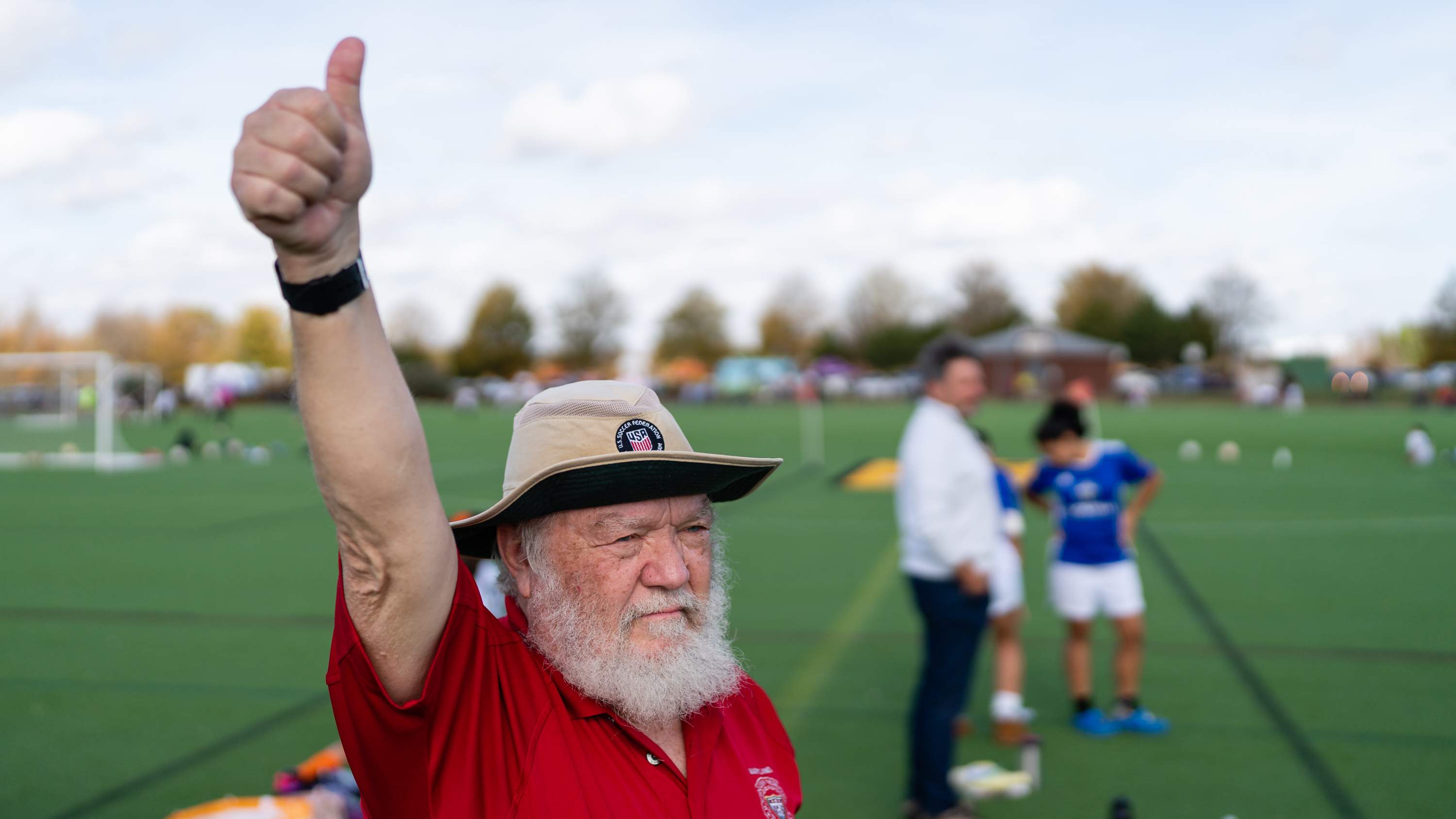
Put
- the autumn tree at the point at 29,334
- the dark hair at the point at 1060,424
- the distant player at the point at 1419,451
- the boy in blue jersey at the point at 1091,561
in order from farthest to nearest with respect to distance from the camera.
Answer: the autumn tree at the point at 29,334 → the distant player at the point at 1419,451 → the dark hair at the point at 1060,424 → the boy in blue jersey at the point at 1091,561

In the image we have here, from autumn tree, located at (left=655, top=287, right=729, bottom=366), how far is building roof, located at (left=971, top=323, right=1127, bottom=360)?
24.2m

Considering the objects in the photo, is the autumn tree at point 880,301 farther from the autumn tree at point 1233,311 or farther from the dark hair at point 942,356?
the dark hair at point 942,356

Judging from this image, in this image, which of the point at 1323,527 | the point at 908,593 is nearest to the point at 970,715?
the point at 908,593

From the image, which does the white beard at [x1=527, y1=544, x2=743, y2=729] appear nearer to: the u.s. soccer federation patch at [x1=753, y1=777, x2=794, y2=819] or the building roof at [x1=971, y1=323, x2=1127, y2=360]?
the u.s. soccer federation patch at [x1=753, y1=777, x2=794, y2=819]

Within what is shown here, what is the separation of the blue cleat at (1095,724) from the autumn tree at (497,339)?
83562 mm

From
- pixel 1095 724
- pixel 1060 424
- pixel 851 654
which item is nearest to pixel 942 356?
pixel 1060 424

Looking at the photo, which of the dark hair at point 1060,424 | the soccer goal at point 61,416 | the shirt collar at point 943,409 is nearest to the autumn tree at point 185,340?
the soccer goal at point 61,416

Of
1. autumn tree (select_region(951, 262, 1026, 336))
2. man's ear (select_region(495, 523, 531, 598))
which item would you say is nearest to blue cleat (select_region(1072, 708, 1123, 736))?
man's ear (select_region(495, 523, 531, 598))

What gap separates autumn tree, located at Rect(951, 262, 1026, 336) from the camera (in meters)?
91.9

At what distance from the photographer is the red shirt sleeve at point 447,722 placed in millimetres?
1634

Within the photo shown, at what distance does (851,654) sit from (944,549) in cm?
306

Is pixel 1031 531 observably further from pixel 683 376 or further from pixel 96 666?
pixel 683 376

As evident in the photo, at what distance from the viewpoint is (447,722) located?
5.72 ft

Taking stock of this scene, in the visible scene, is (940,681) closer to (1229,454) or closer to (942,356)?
(942,356)
